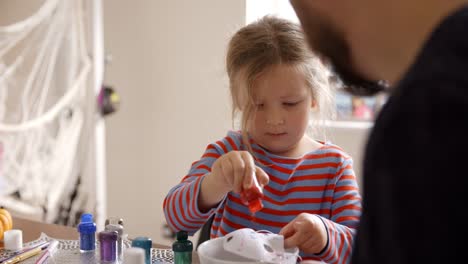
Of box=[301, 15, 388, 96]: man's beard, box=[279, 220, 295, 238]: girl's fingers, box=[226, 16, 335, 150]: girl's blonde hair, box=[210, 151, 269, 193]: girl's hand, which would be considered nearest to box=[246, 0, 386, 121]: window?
box=[226, 16, 335, 150]: girl's blonde hair

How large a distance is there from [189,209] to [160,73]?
5.80 feet

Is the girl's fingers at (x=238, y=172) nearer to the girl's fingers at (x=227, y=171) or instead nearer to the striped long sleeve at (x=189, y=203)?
the girl's fingers at (x=227, y=171)

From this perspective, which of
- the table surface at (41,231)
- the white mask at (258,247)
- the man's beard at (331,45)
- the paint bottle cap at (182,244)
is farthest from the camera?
the table surface at (41,231)

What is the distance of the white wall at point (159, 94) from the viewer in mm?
2590

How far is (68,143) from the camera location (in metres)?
2.34

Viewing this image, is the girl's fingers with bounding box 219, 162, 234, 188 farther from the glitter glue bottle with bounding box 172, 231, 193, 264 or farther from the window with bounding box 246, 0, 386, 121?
the window with bounding box 246, 0, 386, 121

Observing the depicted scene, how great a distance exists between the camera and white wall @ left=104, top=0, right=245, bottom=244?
8.50ft

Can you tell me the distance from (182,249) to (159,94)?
1.92m

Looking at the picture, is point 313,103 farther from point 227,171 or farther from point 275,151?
point 227,171

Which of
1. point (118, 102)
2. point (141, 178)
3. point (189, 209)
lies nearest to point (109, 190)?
point (141, 178)

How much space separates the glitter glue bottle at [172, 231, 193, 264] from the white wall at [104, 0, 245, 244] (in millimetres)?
1633

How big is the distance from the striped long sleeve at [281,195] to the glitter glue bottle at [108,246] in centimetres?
18

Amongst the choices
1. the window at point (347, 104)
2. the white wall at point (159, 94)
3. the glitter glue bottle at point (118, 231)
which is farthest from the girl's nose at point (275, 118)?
the window at point (347, 104)

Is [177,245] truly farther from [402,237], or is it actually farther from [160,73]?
[160,73]
